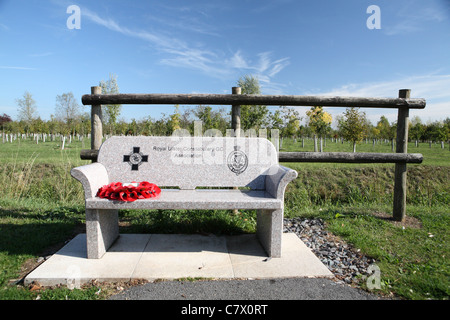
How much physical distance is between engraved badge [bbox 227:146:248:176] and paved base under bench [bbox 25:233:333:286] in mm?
899

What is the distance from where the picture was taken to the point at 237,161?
354 centimetres

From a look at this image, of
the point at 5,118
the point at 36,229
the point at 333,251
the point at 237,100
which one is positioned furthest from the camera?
the point at 5,118

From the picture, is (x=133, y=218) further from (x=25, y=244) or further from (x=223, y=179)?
(x=223, y=179)

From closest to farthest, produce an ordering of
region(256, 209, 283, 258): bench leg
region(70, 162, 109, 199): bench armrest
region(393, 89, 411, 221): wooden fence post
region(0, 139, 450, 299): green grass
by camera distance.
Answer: region(0, 139, 450, 299): green grass, region(70, 162, 109, 199): bench armrest, region(256, 209, 283, 258): bench leg, region(393, 89, 411, 221): wooden fence post

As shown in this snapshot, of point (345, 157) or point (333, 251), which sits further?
point (345, 157)

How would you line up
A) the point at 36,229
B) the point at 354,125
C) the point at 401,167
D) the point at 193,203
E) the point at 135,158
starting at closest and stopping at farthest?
the point at 193,203
the point at 135,158
the point at 36,229
the point at 401,167
the point at 354,125

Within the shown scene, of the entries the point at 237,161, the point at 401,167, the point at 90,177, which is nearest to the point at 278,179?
the point at 237,161

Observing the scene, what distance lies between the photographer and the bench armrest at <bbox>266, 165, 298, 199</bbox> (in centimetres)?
285

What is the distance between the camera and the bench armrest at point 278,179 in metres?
2.85

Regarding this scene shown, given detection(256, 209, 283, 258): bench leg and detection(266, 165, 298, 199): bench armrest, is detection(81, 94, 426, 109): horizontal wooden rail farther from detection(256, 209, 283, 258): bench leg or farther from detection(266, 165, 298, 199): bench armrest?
detection(256, 209, 283, 258): bench leg

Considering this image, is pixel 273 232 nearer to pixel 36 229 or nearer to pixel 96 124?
pixel 96 124

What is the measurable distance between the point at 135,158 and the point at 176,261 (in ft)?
4.62

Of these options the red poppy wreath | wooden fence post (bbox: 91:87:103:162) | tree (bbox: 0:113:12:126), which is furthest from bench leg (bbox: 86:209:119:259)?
tree (bbox: 0:113:12:126)

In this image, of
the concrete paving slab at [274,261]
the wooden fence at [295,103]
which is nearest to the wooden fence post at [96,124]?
the wooden fence at [295,103]
